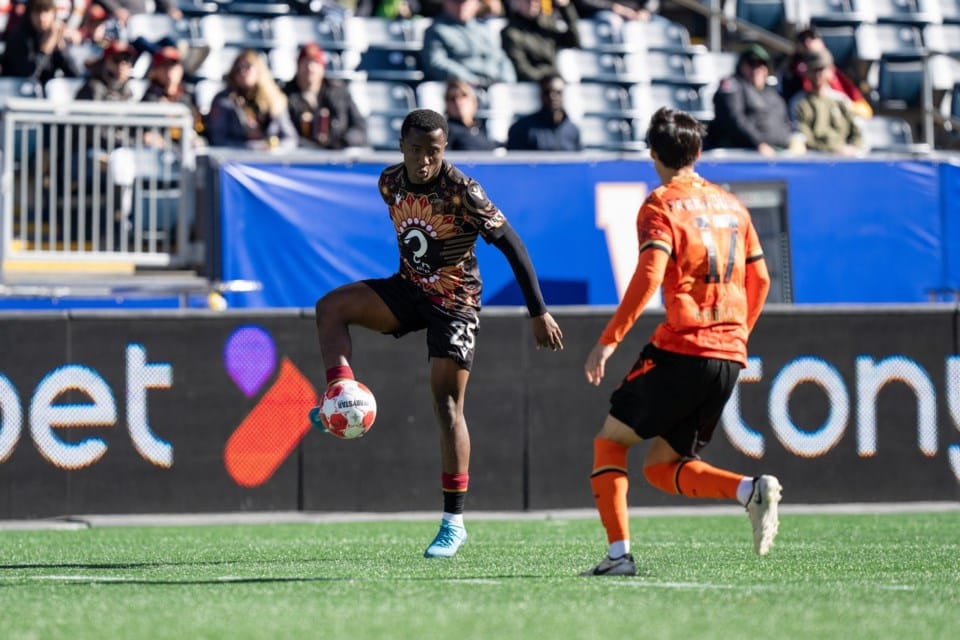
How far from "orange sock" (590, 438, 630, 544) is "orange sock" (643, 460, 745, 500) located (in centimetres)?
18

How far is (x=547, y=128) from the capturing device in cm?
1559

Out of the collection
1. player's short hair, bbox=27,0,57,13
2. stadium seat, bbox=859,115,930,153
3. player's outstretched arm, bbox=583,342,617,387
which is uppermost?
player's short hair, bbox=27,0,57,13

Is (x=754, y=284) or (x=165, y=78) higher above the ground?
(x=165, y=78)

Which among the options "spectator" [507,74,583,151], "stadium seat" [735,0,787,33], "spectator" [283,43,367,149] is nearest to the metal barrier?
"spectator" [283,43,367,149]

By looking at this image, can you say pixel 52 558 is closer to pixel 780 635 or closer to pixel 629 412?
pixel 629 412

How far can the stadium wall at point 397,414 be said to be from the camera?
12008 millimetres

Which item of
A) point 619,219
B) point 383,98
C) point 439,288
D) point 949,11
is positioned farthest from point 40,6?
point 949,11

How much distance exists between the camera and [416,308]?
8.46 metres

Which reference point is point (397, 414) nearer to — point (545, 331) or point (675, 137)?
point (545, 331)

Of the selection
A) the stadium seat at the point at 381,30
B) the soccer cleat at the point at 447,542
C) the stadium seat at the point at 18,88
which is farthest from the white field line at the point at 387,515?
the stadium seat at the point at 381,30

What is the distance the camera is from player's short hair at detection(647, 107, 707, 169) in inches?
280

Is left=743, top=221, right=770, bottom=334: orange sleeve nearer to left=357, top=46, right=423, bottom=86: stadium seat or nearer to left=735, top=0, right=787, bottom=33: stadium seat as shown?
left=357, top=46, right=423, bottom=86: stadium seat

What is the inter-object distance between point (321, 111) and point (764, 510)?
927cm

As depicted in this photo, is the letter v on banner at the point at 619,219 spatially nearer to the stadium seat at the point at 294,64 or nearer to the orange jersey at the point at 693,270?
the stadium seat at the point at 294,64
